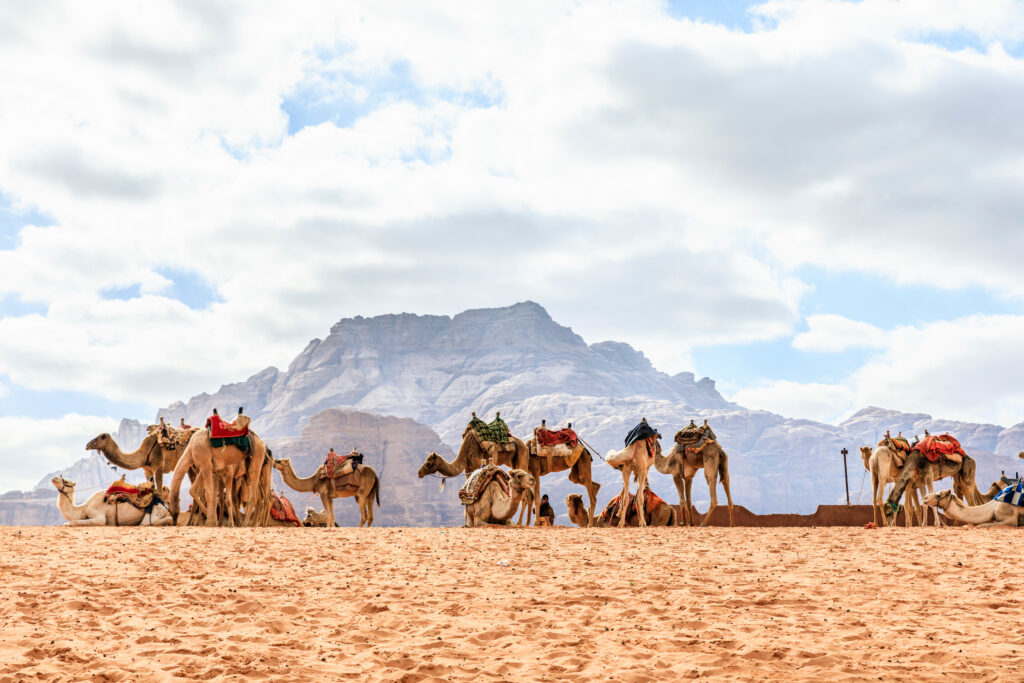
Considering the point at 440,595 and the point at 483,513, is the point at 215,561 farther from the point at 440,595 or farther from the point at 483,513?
the point at 483,513

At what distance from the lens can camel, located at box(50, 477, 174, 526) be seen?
2075 cm

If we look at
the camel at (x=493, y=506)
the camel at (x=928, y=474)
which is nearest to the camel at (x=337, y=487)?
the camel at (x=493, y=506)

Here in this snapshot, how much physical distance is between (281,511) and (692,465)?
38.7 ft

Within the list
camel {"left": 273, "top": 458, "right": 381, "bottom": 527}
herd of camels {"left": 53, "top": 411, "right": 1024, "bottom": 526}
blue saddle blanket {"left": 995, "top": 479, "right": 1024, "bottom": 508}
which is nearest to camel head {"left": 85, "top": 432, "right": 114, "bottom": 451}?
herd of camels {"left": 53, "top": 411, "right": 1024, "bottom": 526}

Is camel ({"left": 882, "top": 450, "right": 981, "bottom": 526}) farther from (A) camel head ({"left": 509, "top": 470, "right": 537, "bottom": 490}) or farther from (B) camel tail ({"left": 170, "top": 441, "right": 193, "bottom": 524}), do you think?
(B) camel tail ({"left": 170, "top": 441, "right": 193, "bottom": 524})

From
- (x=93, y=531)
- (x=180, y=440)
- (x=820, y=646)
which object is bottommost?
(x=820, y=646)

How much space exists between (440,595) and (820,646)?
5012 mm

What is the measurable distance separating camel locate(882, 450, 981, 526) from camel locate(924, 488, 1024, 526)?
7.55ft

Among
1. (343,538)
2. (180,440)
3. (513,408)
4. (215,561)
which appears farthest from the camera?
(513,408)

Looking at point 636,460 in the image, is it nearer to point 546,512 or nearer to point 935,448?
point 546,512

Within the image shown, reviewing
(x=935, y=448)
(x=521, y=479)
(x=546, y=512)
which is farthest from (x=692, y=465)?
(x=935, y=448)

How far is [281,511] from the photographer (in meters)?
25.3

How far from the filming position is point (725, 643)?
9953mm

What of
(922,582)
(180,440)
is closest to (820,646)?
(922,582)
